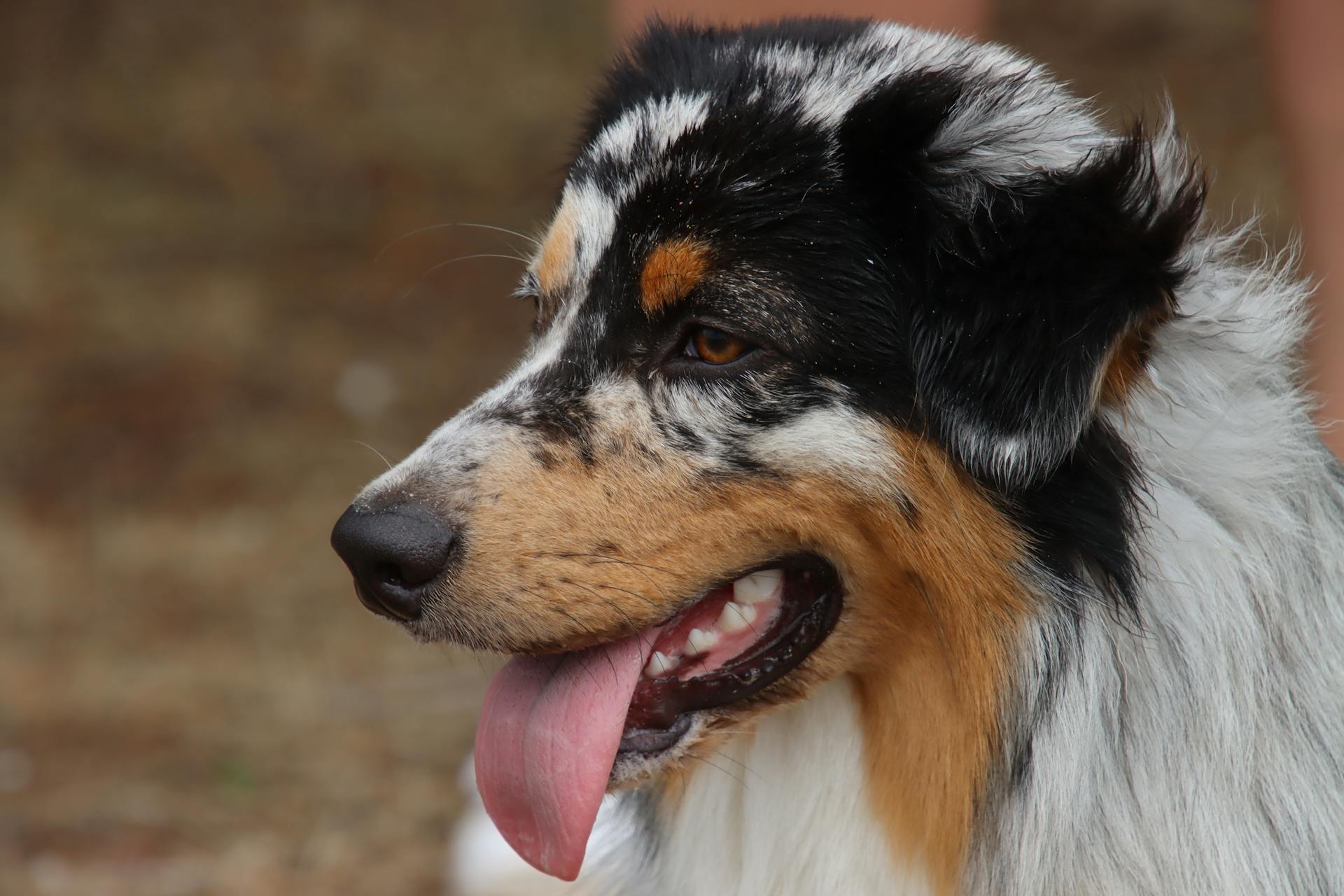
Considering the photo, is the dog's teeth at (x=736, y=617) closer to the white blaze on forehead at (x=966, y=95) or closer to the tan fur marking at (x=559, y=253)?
the tan fur marking at (x=559, y=253)

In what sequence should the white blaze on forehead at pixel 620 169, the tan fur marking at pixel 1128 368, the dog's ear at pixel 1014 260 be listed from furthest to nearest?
the white blaze on forehead at pixel 620 169 < the tan fur marking at pixel 1128 368 < the dog's ear at pixel 1014 260

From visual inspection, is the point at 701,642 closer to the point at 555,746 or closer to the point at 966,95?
the point at 555,746

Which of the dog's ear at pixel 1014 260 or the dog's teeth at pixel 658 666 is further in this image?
the dog's teeth at pixel 658 666

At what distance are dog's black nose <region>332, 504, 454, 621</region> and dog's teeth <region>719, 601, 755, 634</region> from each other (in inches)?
22.4

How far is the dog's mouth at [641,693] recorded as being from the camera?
271 cm

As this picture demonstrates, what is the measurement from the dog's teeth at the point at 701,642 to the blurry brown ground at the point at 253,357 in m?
2.86

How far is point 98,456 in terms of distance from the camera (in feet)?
25.1

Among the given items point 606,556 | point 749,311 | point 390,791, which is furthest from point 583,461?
point 390,791

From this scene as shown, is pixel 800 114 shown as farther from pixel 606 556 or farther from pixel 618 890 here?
pixel 618 890

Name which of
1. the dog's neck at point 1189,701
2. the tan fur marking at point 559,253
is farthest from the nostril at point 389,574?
the dog's neck at point 1189,701

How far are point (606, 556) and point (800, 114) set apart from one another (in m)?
0.98

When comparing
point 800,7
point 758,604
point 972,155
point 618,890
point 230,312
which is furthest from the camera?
point 230,312

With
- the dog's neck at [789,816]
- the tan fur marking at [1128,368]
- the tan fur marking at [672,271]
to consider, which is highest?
the tan fur marking at [672,271]

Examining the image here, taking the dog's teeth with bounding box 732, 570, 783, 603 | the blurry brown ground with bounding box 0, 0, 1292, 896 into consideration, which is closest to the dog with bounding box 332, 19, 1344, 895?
the dog's teeth with bounding box 732, 570, 783, 603
